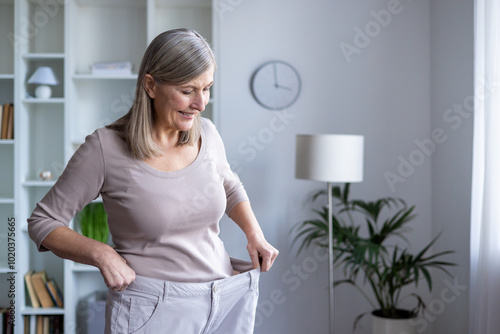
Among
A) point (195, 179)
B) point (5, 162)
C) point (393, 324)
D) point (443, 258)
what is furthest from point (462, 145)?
point (5, 162)

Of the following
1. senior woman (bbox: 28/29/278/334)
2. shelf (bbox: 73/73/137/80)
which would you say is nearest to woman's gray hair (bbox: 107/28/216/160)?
senior woman (bbox: 28/29/278/334)

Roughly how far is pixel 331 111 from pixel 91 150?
2.79 meters

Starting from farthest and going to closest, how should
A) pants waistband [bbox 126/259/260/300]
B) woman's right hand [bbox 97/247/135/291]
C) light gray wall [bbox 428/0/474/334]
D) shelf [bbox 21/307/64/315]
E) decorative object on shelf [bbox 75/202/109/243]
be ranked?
decorative object on shelf [bbox 75/202/109/243]
shelf [bbox 21/307/64/315]
light gray wall [bbox 428/0/474/334]
pants waistband [bbox 126/259/260/300]
woman's right hand [bbox 97/247/135/291]

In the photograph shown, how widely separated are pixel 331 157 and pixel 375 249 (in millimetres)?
569

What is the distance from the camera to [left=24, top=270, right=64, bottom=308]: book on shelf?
3.43 meters

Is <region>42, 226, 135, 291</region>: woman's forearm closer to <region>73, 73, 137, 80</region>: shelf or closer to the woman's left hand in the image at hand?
the woman's left hand

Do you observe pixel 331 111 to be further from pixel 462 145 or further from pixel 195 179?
pixel 195 179

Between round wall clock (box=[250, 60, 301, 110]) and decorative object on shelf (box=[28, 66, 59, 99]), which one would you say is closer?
decorative object on shelf (box=[28, 66, 59, 99])

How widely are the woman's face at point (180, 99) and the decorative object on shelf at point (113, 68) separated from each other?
2.40 metres

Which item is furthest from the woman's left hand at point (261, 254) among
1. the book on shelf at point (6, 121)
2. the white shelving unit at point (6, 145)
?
the white shelving unit at point (6, 145)

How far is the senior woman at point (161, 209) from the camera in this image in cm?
110

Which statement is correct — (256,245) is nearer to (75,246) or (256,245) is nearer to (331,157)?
(75,246)

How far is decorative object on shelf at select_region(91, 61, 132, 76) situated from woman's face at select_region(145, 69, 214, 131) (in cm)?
240

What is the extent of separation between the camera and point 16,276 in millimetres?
3383
